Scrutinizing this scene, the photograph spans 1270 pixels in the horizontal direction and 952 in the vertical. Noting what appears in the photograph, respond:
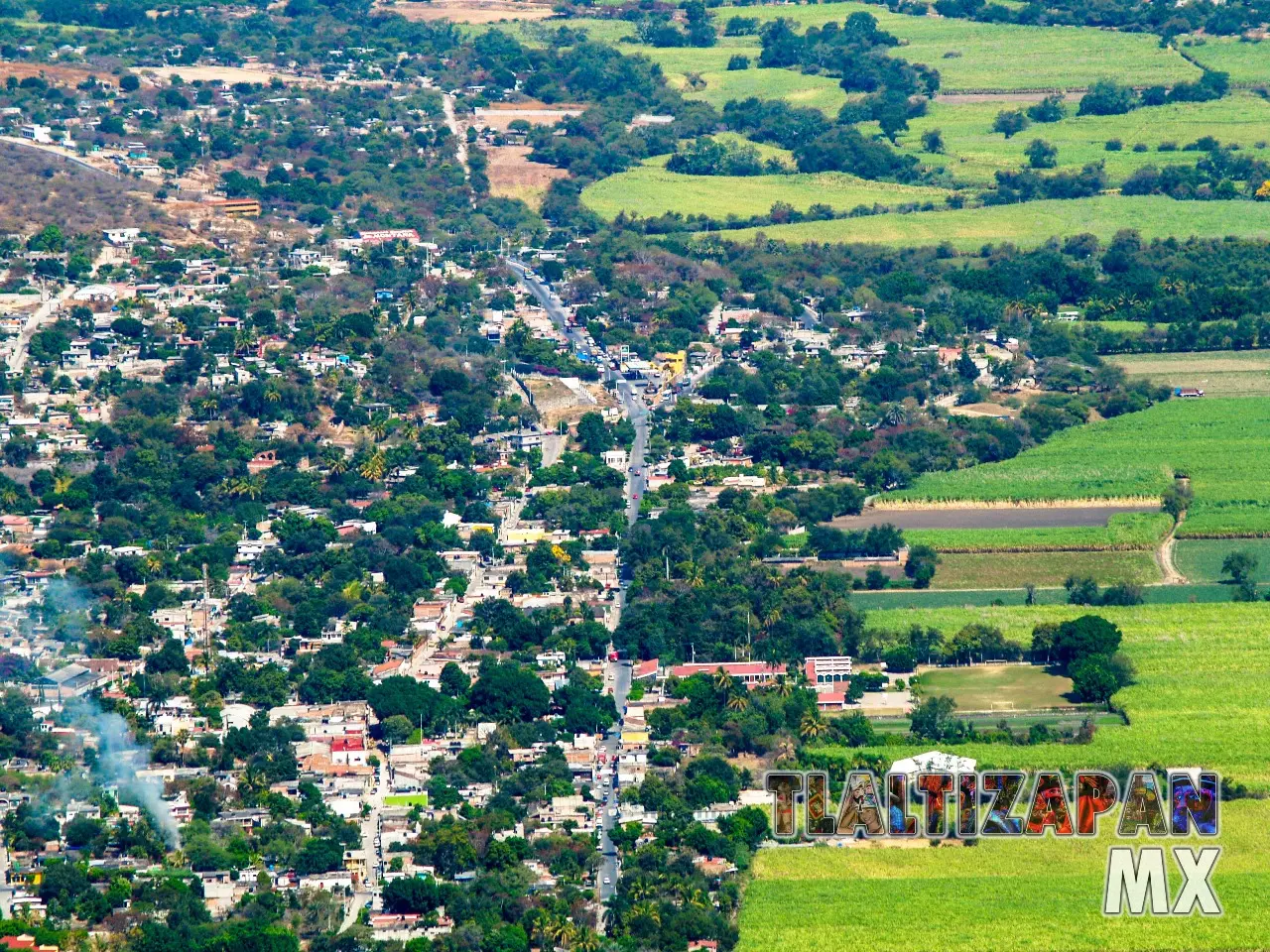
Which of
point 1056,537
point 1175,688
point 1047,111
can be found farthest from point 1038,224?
point 1175,688

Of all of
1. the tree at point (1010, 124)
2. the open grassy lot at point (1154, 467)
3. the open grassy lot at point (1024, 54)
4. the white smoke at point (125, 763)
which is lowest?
the white smoke at point (125, 763)

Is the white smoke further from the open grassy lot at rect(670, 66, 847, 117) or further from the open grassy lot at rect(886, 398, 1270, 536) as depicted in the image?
the open grassy lot at rect(670, 66, 847, 117)

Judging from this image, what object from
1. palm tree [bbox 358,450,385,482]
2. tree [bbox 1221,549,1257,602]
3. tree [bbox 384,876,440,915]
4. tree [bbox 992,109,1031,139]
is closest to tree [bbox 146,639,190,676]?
tree [bbox 384,876,440,915]

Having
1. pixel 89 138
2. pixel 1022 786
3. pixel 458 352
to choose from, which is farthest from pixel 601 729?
pixel 89 138

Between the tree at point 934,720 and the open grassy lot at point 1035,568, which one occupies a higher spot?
the open grassy lot at point 1035,568

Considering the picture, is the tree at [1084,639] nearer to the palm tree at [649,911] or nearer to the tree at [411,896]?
the palm tree at [649,911]

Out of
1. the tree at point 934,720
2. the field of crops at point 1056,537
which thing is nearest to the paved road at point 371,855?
the tree at point 934,720

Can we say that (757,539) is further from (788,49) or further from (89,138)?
(788,49)
